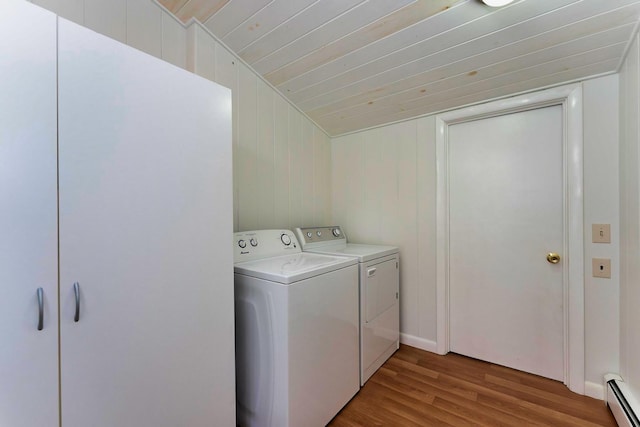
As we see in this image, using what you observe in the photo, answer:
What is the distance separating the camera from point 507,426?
4.75ft

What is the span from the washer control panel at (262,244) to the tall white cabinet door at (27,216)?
872 millimetres

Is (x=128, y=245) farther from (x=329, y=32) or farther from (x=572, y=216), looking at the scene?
(x=572, y=216)

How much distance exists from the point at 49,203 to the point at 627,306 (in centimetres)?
258

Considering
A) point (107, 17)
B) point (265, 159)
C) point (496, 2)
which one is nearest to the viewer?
point (496, 2)

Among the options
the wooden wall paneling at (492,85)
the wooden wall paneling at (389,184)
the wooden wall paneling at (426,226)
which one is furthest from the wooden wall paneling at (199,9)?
the wooden wall paneling at (426,226)

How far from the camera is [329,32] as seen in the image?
1.56 m

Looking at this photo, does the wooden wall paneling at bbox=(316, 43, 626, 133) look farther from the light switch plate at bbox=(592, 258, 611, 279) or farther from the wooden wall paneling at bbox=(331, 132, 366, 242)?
the light switch plate at bbox=(592, 258, 611, 279)

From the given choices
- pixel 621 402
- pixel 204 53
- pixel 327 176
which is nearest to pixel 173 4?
pixel 204 53

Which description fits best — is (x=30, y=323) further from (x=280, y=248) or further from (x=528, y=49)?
(x=528, y=49)

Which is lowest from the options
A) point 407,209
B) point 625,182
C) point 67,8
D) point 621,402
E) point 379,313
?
point 621,402

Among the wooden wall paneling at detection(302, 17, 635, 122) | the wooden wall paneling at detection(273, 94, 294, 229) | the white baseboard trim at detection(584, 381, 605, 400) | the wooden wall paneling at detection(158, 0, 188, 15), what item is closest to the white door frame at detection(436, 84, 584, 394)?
the white baseboard trim at detection(584, 381, 605, 400)

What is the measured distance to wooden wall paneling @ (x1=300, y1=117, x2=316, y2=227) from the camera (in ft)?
8.02

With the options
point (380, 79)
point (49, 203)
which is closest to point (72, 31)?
point (49, 203)

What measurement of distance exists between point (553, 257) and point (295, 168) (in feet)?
6.48
